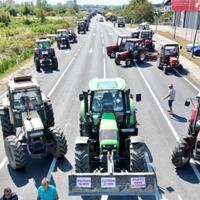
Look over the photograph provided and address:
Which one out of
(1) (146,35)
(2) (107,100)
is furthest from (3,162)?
(1) (146,35)

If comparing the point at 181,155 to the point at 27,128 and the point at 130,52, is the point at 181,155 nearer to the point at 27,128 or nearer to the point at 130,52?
the point at 27,128

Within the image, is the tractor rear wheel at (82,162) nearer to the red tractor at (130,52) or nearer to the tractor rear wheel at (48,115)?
the tractor rear wheel at (48,115)

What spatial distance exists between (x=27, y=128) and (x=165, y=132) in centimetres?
690

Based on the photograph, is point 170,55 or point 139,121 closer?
point 139,121

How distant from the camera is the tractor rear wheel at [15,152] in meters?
12.4

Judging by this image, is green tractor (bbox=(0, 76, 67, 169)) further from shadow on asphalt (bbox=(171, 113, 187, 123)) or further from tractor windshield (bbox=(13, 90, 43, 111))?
shadow on asphalt (bbox=(171, 113, 187, 123))

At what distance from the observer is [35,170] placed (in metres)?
13.1

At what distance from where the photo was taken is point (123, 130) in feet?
40.1

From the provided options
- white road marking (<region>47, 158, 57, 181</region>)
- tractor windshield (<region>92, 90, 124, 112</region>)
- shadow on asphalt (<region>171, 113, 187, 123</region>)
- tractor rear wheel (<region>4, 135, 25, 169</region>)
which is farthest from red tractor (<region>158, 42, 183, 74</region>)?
tractor rear wheel (<region>4, 135, 25, 169</region>)

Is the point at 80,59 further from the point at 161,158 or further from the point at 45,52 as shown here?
the point at 161,158

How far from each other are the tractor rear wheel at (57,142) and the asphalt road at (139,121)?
1.26 ft

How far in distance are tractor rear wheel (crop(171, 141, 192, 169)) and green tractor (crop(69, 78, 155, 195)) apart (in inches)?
47.3

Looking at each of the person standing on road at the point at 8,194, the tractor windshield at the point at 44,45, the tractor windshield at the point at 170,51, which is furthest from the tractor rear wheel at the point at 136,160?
the tractor windshield at the point at 44,45

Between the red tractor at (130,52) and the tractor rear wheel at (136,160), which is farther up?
the tractor rear wheel at (136,160)
